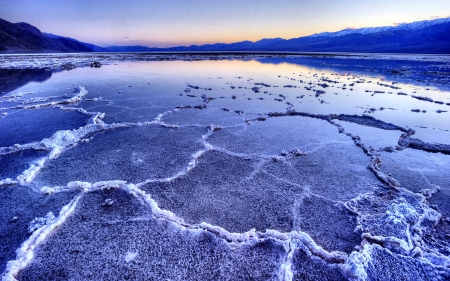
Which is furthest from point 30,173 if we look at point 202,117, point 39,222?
point 202,117

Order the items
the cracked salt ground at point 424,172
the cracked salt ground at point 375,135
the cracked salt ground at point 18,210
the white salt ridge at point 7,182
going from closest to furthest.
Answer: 1. the cracked salt ground at point 18,210
2. the cracked salt ground at point 424,172
3. the white salt ridge at point 7,182
4. the cracked salt ground at point 375,135

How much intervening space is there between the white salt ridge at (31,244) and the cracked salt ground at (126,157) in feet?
2.94

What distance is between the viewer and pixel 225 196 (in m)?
3.78

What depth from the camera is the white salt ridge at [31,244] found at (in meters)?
2.45

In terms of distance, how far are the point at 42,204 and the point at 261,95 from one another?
946 centimetres

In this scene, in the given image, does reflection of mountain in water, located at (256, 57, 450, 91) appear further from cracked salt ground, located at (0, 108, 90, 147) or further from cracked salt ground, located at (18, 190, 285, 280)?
cracked salt ground, located at (0, 108, 90, 147)

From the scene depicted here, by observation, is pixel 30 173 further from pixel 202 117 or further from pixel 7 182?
pixel 202 117

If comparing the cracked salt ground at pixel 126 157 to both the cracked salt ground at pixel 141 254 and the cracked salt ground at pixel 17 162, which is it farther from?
the cracked salt ground at pixel 141 254

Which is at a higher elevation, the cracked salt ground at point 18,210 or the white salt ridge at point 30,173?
the white salt ridge at point 30,173

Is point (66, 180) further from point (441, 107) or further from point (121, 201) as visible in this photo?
point (441, 107)

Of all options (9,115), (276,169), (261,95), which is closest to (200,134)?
(276,169)

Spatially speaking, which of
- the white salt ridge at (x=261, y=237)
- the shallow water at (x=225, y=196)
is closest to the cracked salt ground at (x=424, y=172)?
the shallow water at (x=225, y=196)

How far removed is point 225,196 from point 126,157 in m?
2.52

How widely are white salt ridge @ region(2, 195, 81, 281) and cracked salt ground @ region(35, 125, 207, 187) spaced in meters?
0.90
